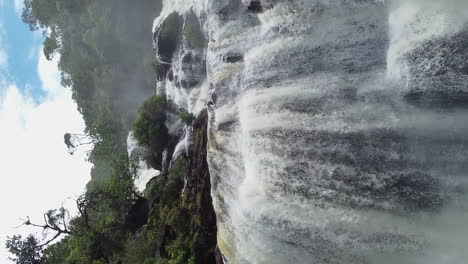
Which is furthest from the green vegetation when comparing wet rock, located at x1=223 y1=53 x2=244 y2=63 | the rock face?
wet rock, located at x1=223 y1=53 x2=244 y2=63

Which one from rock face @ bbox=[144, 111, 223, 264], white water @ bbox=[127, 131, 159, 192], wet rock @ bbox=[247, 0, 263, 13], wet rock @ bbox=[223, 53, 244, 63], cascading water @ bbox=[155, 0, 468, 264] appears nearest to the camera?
cascading water @ bbox=[155, 0, 468, 264]

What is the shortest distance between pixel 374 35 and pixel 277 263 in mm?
5358

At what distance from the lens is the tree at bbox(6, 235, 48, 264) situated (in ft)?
64.7

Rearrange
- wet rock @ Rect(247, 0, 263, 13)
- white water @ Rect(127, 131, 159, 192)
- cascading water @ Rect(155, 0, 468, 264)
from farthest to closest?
white water @ Rect(127, 131, 159, 192) < wet rock @ Rect(247, 0, 263, 13) < cascading water @ Rect(155, 0, 468, 264)

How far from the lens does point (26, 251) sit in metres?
19.8

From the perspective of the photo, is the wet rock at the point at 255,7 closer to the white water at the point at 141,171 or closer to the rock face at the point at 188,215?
the rock face at the point at 188,215

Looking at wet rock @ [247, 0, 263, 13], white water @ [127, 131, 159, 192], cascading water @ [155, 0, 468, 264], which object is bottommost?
cascading water @ [155, 0, 468, 264]

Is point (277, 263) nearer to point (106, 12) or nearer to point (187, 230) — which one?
point (187, 230)

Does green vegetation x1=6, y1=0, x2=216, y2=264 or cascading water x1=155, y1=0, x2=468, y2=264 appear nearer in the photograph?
cascading water x1=155, y1=0, x2=468, y2=264

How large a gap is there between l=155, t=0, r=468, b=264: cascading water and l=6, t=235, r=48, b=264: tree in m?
14.9

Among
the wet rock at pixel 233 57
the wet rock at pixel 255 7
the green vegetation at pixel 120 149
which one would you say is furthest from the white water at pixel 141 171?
the wet rock at pixel 255 7

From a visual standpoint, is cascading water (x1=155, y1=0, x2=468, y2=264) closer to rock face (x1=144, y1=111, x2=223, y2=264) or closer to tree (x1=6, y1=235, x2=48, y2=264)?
rock face (x1=144, y1=111, x2=223, y2=264)

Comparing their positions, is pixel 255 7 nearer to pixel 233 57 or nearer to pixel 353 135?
pixel 233 57

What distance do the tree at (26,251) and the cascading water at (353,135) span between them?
585 inches
